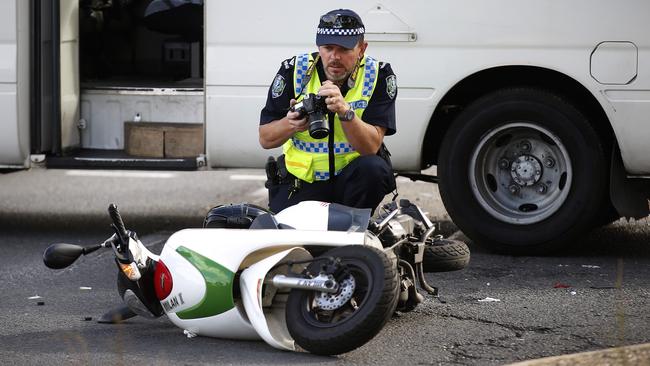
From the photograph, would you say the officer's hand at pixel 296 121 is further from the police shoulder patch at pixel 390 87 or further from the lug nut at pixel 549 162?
the lug nut at pixel 549 162

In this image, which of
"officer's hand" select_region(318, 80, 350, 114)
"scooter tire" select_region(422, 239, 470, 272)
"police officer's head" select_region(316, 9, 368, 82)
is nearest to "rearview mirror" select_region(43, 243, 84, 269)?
"officer's hand" select_region(318, 80, 350, 114)

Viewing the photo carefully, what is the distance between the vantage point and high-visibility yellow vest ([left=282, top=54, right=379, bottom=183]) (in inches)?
231

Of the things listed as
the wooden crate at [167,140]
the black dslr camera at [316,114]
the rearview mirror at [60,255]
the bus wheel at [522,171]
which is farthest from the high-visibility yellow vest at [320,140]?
the wooden crate at [167,140]

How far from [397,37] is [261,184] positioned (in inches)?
143

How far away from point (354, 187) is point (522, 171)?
1.69 meters

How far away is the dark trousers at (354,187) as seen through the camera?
5.86 meters

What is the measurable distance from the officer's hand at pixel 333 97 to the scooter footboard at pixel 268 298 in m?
0.64

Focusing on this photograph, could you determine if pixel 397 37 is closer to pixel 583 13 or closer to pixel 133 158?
pixel 583 13

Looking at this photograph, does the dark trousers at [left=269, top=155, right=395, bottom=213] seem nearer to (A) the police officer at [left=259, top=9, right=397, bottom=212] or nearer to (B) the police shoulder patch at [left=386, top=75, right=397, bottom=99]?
(A) the police officer at [left=259, top=9, right=397, bottom=212]

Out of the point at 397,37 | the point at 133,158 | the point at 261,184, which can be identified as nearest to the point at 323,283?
the point at 397,37

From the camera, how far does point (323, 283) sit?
490 centimetres

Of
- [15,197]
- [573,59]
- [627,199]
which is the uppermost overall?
[573,59]

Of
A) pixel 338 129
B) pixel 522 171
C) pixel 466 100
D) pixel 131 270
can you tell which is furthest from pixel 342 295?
pixel 466 100

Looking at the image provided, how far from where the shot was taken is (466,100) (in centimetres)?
744
